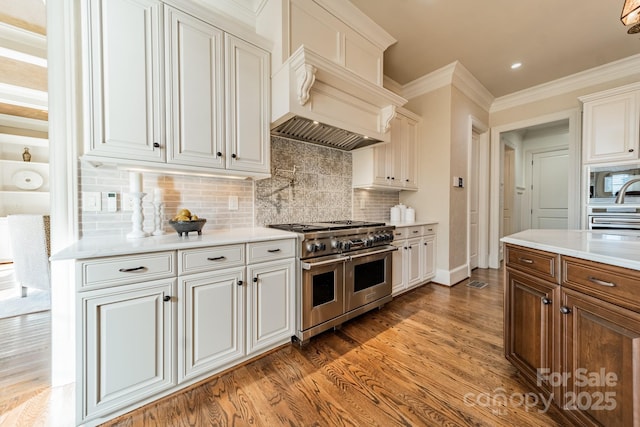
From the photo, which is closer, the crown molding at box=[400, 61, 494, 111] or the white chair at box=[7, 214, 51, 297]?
the white chair at box=[7, 214, 51, 297]

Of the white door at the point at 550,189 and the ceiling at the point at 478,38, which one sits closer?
the ceiling at the point at 478,38

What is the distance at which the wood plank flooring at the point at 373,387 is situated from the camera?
1.28 meters

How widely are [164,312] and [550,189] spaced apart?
7252 millimetres

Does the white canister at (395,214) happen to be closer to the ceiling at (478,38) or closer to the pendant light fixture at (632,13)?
the ceiling at (478,38)

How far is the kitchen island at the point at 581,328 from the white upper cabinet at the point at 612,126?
2732 millimetres

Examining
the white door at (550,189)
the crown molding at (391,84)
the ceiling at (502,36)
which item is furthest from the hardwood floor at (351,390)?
the white door at (550,189)

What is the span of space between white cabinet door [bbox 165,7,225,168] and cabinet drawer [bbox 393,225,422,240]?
202 centimetres

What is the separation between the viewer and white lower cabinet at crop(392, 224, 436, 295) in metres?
2.85

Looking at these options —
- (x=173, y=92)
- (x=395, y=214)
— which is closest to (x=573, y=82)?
(x=395, y=214)

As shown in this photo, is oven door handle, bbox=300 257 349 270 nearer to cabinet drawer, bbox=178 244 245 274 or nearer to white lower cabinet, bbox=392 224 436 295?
cabinet drawer, bbox=178 244 245 274

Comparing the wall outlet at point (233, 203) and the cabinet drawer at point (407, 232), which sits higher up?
the wall outlet at point (233, 203)

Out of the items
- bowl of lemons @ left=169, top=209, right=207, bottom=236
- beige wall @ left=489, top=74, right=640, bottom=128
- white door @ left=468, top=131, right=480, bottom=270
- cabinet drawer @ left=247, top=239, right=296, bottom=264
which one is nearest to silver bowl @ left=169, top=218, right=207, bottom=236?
bowl of lemons @ left=169, top=209, right=207, bottom=236

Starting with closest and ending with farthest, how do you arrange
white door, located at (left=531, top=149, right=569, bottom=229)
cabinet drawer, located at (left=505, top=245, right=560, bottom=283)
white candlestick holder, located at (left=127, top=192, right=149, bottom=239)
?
cabinet drawer, located at (left=505, top=245, right=560, bottom=283)
white candlestick holder, located at (left=127, top=192, right=149, bottom=239)
white door, located at (left=531, top=149, right=569, bottom=229)

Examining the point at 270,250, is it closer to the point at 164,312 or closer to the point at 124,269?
the point at 164,312
